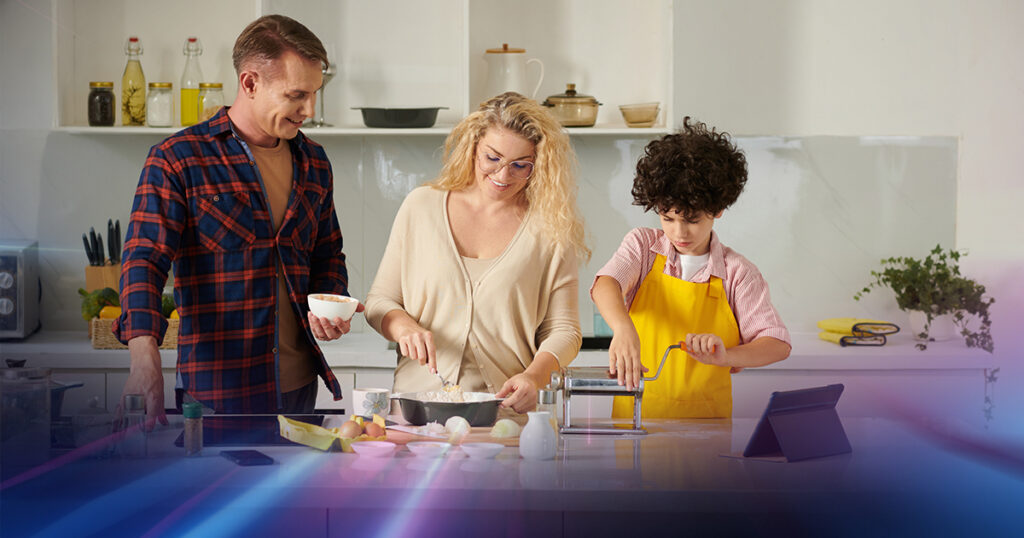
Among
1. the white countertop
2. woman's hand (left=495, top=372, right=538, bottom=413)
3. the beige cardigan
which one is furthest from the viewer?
the white countertop

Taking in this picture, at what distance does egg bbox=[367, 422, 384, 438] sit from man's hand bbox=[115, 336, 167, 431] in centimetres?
35

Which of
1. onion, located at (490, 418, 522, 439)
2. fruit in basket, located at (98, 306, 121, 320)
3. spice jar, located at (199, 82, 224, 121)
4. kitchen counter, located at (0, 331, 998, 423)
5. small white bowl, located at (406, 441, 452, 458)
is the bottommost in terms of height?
kitchen counter, located at (0, 331, 998, 423)

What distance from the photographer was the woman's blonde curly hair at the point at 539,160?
1833mm

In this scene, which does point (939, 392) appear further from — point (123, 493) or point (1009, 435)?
point (123, 493)

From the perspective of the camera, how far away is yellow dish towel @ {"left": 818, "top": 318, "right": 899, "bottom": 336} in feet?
10.4

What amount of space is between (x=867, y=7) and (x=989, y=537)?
8.45 ft

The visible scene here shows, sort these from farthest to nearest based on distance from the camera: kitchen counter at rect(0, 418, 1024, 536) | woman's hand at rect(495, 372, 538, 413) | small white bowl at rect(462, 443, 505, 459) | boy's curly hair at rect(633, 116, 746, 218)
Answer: boy's curly hair at rect(633, 116, 746, 218) < woman's hand at rect(495, 372, 538, 413) < small white bowl at rect(462, 443, 505, 459) < kitchen counter at rect(0, 418, 1024, 536)

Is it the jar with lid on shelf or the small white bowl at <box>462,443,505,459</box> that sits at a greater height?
the jar with lid on shelf

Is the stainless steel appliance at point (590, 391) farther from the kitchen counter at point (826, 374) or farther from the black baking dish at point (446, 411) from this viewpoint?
the kitchen counter at point (826, 374)

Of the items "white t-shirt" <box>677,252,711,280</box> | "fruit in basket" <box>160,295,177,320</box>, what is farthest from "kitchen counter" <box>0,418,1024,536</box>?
"fruit in basket" <box>160,295,177,320</box>

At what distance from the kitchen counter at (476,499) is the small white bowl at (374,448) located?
0.08 ft

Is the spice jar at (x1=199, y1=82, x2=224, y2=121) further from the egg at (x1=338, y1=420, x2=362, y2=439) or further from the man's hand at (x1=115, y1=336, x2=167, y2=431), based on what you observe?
the egg at (x1=338, y1=420, x2=362, y2=439)

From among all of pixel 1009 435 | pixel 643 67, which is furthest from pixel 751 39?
pixel 1009 435

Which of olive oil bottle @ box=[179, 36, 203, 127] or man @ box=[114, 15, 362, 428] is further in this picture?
olive oil bottle @ box=[179, 36, 203, 127]
